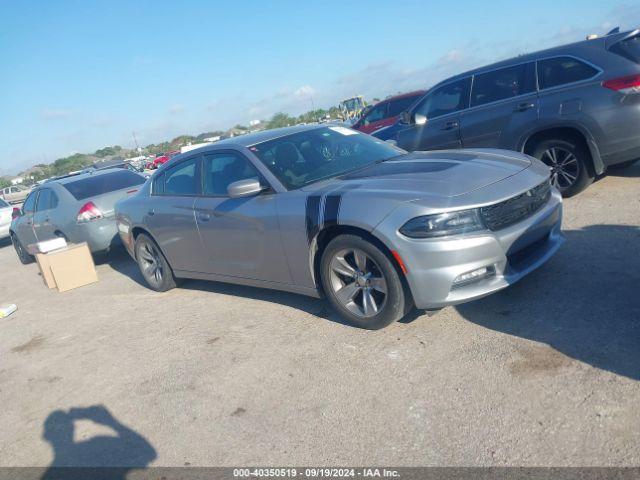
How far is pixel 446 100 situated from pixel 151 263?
14.7ft

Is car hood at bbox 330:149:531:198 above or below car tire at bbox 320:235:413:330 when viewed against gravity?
above

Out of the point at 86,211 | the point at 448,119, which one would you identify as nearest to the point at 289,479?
the point at 448,119

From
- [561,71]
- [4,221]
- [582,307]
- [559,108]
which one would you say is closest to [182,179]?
[582,307]

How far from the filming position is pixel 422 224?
3611 mm

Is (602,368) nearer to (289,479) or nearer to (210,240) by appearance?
(289,479)

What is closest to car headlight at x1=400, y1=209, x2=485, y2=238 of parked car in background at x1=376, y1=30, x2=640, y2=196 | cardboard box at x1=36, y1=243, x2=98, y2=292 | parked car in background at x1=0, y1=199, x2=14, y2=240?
parked car in background at x1=376, y1=30, x2=640, y2=196

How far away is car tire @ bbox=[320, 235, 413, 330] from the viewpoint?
12.6 ft

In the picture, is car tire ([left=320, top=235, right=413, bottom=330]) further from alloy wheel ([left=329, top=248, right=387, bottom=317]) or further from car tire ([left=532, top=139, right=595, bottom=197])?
car tire ([left=532, top=139, right=595, bottom=197])

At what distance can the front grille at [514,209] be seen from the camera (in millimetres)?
3646

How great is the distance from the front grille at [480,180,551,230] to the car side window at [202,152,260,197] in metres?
2.02

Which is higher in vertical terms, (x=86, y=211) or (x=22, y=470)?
(x=86, y=211)

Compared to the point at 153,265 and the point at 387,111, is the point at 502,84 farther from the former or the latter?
the point at 387,111

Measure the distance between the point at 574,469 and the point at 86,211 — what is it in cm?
775

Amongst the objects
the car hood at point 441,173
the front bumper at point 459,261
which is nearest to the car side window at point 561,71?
the car hood at point 441,173
